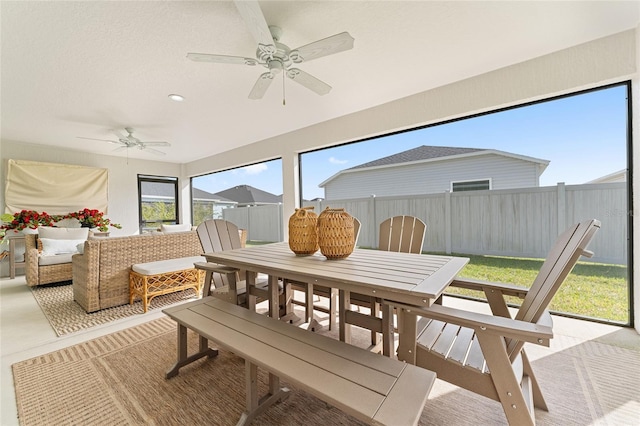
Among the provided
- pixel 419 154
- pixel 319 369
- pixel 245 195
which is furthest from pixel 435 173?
pixel 245 195

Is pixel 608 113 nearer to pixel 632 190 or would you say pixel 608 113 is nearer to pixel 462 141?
pixel 632 190

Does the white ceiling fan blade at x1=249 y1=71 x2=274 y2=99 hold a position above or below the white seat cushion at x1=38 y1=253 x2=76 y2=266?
above

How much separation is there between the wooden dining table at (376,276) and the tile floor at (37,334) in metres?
1.38

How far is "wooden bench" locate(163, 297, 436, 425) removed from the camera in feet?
2.85

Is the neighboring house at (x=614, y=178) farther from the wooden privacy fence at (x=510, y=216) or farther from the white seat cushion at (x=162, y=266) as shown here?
the white seat cushion at (x=162, y=266)

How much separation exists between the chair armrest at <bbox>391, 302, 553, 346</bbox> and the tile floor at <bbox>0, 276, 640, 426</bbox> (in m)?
1.87

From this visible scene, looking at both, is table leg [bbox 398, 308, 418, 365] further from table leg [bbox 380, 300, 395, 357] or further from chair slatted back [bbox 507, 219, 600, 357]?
chair slatted back [bbox 507, 219, 600, 357]

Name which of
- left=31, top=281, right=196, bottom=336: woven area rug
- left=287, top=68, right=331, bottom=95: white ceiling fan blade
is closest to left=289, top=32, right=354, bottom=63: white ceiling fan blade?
left=287, top=68, right=331, bottom=95: white ceiling fan blade

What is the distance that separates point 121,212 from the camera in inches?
237

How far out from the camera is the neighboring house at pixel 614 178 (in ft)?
7.69

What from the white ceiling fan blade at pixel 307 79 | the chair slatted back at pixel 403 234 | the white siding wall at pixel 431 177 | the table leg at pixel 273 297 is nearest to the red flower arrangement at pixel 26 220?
the white siding wall at pixel 431 177

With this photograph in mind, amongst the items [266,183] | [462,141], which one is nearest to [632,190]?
[462,141]

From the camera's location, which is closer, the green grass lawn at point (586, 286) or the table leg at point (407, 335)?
the table leg at point (407, 335)

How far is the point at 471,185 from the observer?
3.38 meters
